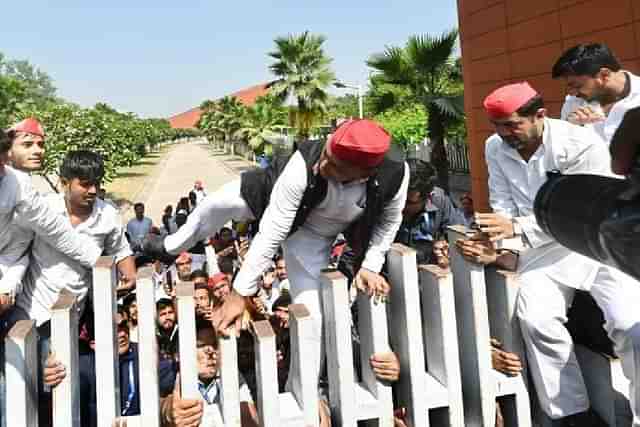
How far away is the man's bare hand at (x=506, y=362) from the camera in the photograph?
1703 millimetres

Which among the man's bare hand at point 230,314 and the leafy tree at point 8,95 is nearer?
the man's bare hand at point 230,314

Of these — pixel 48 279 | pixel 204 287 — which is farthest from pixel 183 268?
pixel 48 279

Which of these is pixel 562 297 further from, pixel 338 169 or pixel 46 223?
pixel 46 223

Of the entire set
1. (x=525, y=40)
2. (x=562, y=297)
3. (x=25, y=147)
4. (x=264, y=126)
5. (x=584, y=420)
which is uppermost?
(x=264, y=126)

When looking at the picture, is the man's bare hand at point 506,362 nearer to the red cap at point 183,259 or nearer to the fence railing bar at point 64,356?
the fence railing bar at point 64,356

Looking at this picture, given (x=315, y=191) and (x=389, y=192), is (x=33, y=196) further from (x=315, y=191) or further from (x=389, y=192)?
(x=389, y=192)

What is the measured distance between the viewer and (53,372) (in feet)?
4.75

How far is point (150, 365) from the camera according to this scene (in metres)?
1.52

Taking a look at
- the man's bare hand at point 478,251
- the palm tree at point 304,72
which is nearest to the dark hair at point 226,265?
the man's bare hand at point 478,251

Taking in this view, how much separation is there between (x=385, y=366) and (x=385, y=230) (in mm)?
573

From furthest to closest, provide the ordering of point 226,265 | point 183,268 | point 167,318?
point 226,265 < point 183,268 < point 167,318

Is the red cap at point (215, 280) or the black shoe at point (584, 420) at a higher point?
the red cap at point (215, 280)

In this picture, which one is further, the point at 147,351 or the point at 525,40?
the point at 525,40

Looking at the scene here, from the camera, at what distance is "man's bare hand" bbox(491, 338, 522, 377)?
1.70 metres
